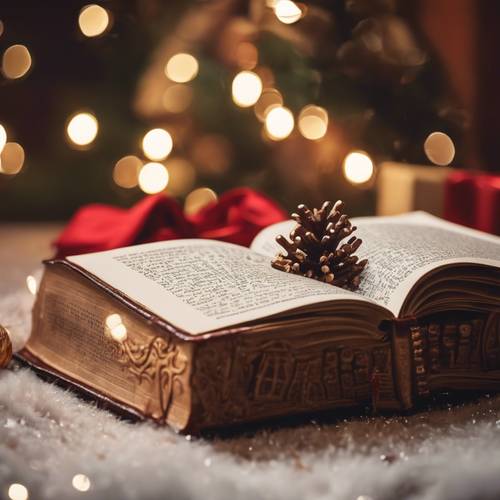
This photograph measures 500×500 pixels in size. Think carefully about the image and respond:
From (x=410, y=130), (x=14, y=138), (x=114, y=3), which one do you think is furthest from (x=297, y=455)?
(x=14, y=138)

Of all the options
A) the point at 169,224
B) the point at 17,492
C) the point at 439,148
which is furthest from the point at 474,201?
the point at 17,492

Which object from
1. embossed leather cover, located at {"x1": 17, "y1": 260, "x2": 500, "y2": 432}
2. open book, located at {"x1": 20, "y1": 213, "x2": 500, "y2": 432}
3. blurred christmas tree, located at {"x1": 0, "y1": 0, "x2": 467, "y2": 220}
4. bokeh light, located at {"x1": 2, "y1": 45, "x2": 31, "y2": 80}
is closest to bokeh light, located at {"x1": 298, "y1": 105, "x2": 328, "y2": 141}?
blurred christmas tree, located at {"x1": 0, "y1": 0, "x2": 467, "y2": 220}

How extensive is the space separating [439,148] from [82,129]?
3.07ft

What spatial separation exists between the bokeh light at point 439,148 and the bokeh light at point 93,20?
922 mm

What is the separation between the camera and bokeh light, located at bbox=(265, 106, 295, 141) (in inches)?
76.2

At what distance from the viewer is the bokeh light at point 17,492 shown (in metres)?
0.72

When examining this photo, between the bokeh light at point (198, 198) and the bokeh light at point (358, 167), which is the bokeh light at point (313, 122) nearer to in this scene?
the bokeh light at point (358, 167)

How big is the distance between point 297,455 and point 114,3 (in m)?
1.64

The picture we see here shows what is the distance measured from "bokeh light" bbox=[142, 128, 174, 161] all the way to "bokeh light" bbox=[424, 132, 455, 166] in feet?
2.26

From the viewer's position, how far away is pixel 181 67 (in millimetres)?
2115

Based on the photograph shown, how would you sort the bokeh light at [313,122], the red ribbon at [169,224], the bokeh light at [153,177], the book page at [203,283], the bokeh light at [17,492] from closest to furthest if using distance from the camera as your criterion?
the bokeh light at [17,492] → the book page at [203,283] → the red ribbon at [169,224] → the bokeh light at [313,122] → the bokeh light at [153,177]

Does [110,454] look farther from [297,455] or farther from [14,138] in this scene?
[14,138]

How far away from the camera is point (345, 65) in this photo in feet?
6.02

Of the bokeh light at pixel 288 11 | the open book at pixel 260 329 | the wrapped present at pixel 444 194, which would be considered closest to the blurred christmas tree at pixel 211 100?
the bokeh light at pixel 288 11
